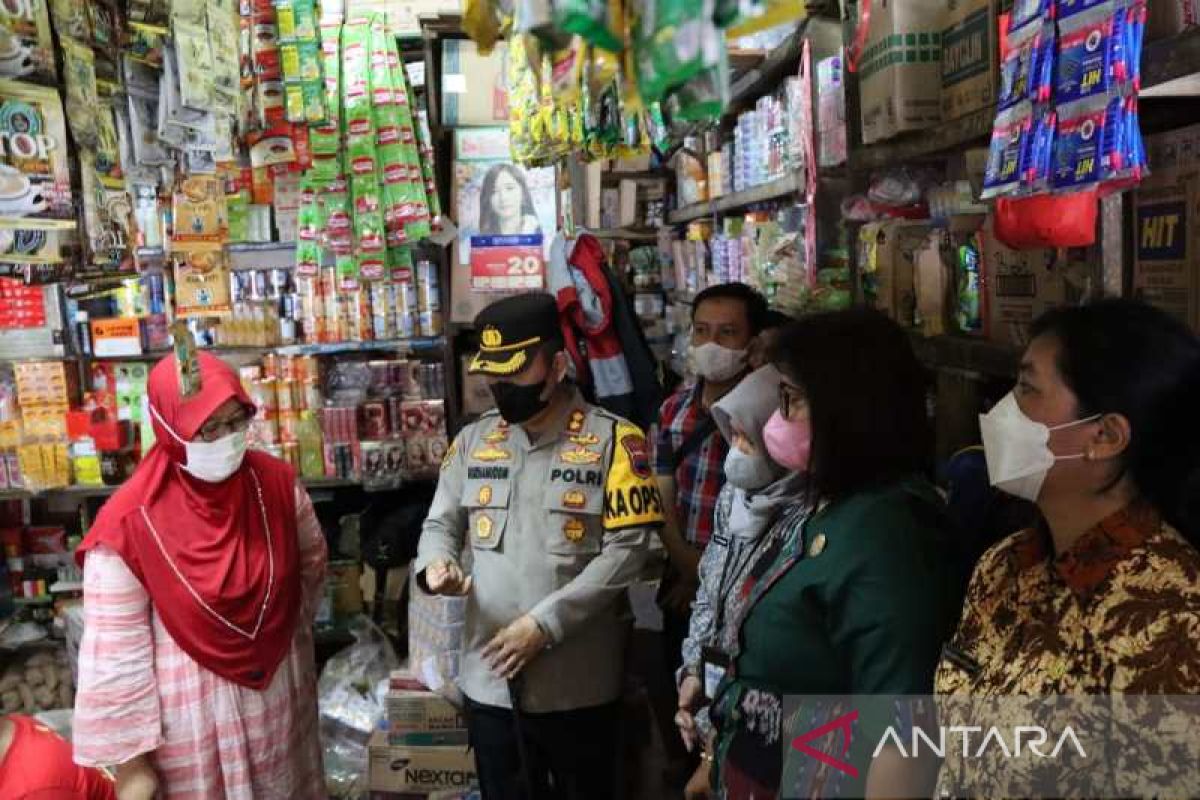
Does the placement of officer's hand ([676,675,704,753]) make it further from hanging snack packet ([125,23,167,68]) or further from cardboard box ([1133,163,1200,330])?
hanging snack packet ([125,23,167,68])

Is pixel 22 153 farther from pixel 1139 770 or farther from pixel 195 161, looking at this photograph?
pixel 1139 770

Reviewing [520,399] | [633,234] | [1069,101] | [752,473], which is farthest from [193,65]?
[633,234]

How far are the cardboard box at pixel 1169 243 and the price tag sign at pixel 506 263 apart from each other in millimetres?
3615

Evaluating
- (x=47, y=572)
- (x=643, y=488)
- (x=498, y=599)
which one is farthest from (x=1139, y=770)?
(x=47, y=572)

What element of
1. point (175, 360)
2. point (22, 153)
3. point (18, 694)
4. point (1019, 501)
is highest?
point (22, 153)

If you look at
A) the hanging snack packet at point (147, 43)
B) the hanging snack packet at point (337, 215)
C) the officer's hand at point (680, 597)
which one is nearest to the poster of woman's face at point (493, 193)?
the hanging snack packet at point (337, 215)

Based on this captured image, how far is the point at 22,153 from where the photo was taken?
1.97 metres

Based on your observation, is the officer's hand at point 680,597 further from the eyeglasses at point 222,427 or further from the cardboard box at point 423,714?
the eyeglasses at point 222,427

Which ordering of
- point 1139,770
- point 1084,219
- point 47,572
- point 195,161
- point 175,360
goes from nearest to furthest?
point 1139,770 → point 1084,219 → point 175,360 → point 195,161 → point 47,572

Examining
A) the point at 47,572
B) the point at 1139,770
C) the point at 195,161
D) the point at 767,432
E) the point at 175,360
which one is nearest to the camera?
the point at 1139,770

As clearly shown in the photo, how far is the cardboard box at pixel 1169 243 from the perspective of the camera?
1455mm

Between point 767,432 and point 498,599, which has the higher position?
point 767,432

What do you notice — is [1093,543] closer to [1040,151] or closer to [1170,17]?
[1040,151]

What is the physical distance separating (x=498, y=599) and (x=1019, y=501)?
1335mm
